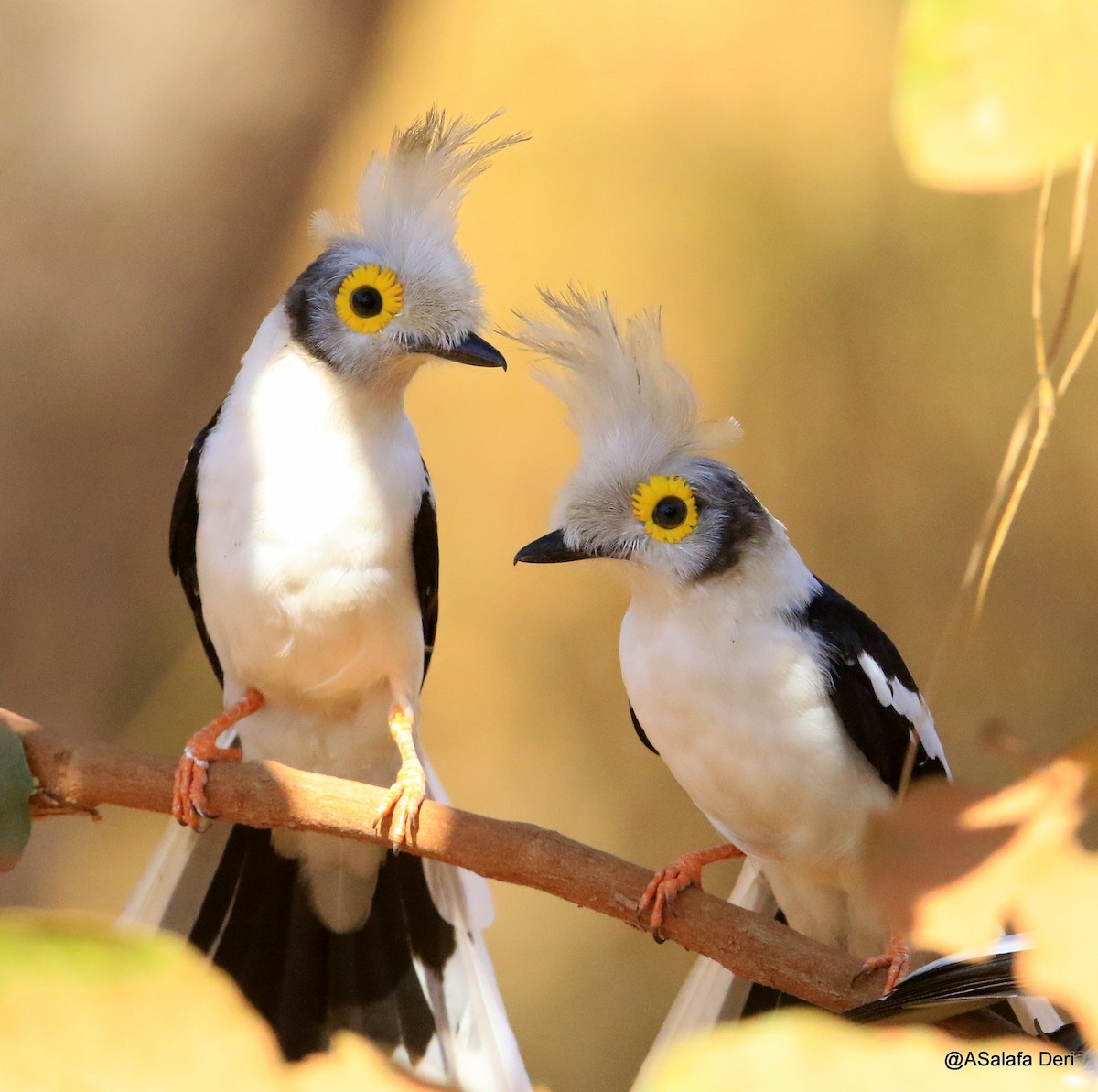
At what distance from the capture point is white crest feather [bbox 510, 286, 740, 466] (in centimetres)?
165

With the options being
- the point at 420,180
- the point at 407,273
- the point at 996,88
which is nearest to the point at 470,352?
the point at 407,273

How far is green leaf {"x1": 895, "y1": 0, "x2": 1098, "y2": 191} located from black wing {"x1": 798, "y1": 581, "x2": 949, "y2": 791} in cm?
155

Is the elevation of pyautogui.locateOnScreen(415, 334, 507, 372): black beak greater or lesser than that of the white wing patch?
greater

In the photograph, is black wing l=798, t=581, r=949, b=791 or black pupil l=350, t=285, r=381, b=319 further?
black pupil l=350, t=285, r=381, b=319

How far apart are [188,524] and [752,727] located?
1064 mm

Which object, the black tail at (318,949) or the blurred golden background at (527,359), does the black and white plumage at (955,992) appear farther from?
the blurred golden background at (527,359)

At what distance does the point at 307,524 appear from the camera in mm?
1942

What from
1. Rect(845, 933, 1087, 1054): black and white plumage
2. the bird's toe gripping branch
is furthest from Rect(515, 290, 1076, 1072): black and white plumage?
Rect(845, 933, 1087, 1054): black and white plumage

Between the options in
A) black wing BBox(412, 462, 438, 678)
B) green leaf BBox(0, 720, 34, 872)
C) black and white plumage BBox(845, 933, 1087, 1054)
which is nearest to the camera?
black and white plumage BBox(845, 933, 1087, 1054)

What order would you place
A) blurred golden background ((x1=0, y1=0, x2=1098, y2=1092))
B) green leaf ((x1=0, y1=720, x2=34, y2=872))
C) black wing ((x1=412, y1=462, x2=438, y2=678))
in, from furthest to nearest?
1. blurred golden background ((x1=0, y1=0, x2=1098, y2=1092))
2. black wing ((x1=412, y1=462, x2=438, y2=678))
3. green leaf ((x1=0, y1=720, x2=34, y2=872))

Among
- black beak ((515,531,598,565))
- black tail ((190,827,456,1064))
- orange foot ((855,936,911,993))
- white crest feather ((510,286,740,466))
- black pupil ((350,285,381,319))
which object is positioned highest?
white crest feather ((510,286,740,466))

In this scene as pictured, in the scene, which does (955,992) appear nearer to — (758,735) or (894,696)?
(758,735)

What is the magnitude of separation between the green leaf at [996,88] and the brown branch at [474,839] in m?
1.32

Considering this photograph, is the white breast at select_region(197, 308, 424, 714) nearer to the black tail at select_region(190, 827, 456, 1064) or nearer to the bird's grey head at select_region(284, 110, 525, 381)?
the bird's grey head at select_region(284, 110, 525, 381)
